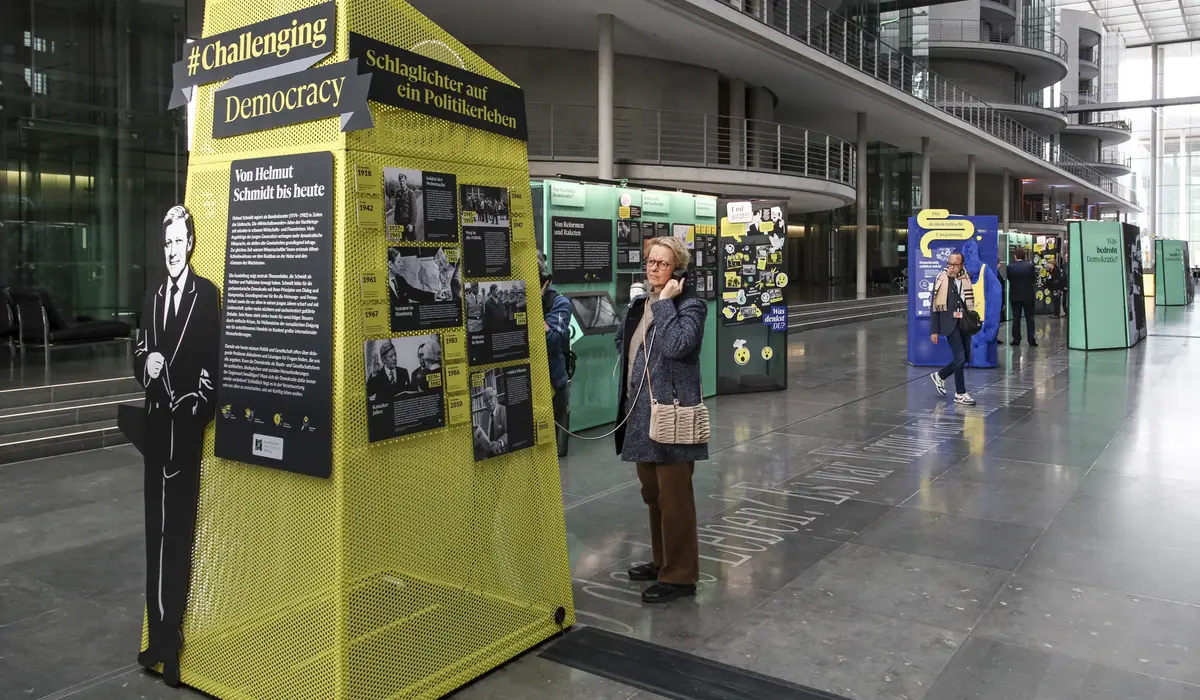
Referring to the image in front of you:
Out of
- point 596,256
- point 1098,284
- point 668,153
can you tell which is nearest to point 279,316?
point 596,256

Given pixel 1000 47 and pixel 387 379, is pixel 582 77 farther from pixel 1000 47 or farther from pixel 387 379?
pixel 1000 47

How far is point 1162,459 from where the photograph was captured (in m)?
7.39

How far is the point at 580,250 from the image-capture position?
8438 millimetres

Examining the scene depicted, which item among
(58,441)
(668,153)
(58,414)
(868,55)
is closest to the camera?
(58,441)

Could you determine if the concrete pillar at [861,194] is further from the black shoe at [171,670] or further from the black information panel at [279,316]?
the black shoe at [171,670]

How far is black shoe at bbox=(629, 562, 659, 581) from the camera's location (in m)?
4.61

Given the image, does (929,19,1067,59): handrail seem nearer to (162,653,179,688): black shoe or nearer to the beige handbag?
the beige handbag

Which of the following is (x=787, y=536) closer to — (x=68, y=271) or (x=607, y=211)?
(x=607, y=211)

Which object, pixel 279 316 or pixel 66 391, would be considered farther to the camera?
pixel 66 391

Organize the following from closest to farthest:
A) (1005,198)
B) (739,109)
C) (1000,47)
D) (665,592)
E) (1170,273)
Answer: (665,592)
(739,109)
(1170,273)
(1000,47)
(1005,198)

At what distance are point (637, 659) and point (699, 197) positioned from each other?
712cm

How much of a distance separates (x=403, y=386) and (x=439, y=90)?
3.65ft

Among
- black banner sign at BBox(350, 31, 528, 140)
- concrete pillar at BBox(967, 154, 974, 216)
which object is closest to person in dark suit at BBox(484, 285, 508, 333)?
black banner sign at BBox(350, 31, 528, 140)

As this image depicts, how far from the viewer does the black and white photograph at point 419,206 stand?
3277 millimetres
